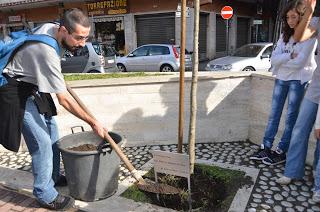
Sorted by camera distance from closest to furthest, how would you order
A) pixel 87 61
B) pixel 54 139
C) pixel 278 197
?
1. pixel 278 197
2. pixel 54 139
3. pixel 87 61

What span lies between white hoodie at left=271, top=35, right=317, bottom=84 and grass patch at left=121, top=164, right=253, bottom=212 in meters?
1.23

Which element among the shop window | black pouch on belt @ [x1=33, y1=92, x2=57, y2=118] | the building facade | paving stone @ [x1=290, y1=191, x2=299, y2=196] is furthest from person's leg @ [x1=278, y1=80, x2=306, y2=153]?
the shop window

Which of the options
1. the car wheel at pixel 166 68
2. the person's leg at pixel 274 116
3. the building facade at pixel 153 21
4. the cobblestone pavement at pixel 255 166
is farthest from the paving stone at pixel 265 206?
the building facade at pixel 153 21

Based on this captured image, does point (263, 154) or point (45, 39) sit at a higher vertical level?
point (45, 39)

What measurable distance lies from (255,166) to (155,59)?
435 inches

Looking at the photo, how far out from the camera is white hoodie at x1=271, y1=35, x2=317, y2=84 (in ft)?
11.8

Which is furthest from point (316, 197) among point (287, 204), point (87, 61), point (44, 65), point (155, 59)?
point (155, 59)

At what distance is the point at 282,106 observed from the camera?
3920 mm

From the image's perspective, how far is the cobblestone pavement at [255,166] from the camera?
3.22 meters

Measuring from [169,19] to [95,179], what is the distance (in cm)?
1784

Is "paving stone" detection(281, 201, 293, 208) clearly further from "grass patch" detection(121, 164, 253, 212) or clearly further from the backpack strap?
the backpack strap

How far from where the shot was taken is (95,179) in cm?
328

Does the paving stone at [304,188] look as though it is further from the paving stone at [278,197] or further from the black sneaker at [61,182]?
the black sneaker at [61,182]

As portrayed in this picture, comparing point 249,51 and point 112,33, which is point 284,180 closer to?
point 249,51
